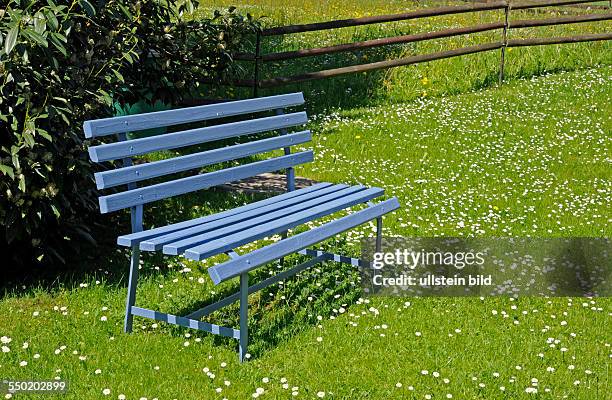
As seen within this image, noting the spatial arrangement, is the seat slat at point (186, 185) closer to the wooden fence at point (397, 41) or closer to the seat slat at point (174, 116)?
the seat slat at point (174, 116)

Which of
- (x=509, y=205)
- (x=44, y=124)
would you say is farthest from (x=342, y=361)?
(x=509, y=205)

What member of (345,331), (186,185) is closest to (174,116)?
(186,185)

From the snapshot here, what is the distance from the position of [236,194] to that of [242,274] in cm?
276

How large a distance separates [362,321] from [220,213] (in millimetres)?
1041

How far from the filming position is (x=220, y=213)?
16.1 feet

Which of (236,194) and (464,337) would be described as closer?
(464,337)

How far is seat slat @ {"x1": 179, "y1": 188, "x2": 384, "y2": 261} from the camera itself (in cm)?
404

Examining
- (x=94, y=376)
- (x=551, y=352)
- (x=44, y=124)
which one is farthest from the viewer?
(x=44, y=124)

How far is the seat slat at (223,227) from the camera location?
13.5 feet

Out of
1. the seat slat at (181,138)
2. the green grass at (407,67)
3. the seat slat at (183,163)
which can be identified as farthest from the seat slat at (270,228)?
the green grass at (407,67)

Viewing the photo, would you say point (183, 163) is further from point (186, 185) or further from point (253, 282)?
point (253, 282)

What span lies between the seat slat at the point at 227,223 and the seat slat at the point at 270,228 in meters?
0.08

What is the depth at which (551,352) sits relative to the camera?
4449mm

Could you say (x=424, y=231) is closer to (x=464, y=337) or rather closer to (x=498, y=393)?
(x=464, y=337)
